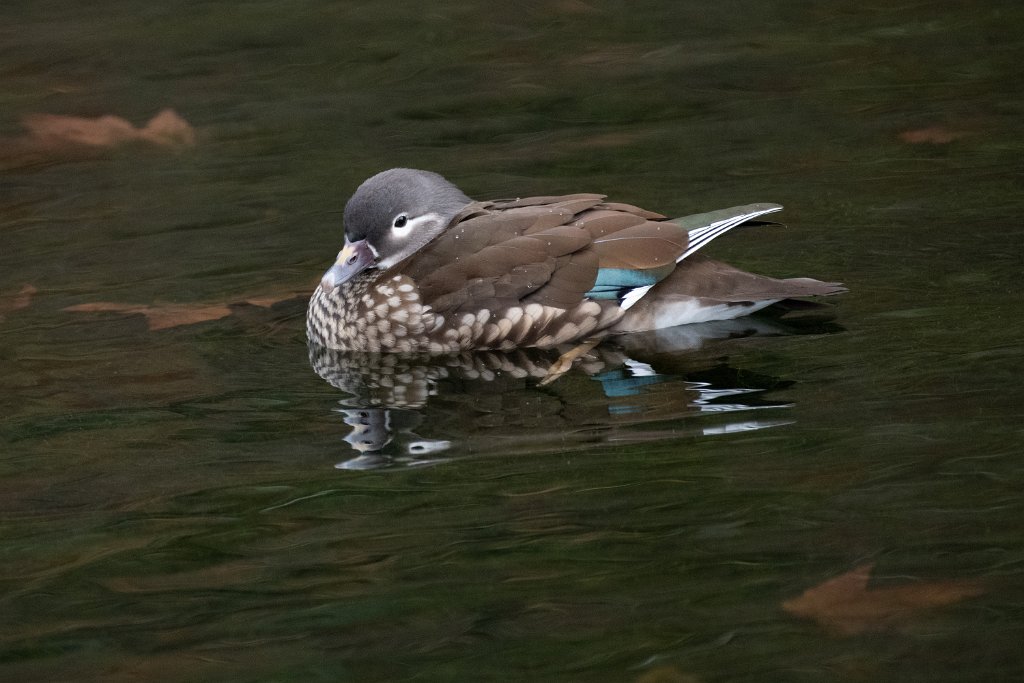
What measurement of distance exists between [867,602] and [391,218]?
10.8 feet

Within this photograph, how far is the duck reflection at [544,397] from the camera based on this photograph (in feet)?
15.9

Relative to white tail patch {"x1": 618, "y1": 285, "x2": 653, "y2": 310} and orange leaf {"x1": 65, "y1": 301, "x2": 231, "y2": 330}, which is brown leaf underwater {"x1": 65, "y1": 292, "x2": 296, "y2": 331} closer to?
orange leaf {"x1": 65, "y1": 301, "x2": 231, "y2": 330}

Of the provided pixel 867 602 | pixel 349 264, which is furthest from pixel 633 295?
pixel 867 602

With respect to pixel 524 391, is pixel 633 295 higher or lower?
higher

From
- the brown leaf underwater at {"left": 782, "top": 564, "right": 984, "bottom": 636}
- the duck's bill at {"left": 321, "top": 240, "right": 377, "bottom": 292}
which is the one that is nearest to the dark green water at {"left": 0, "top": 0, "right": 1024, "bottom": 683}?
the brown leaf underwater at {"left": 782, "top": 564, "right": 984, "bottom": 636}

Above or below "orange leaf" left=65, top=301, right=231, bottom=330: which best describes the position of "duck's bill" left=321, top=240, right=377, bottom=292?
above

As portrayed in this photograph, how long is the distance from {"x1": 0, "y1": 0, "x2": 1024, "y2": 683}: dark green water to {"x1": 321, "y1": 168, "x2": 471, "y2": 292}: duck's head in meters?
0.41

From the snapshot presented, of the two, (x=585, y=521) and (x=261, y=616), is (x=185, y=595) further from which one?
(x=585, y=521)

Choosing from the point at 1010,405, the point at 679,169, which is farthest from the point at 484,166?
the point at 1010,405

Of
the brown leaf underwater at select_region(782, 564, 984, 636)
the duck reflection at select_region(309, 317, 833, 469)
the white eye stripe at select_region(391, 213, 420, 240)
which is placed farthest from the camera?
the white eye stripe at select_region(391, 213, 420, 240)

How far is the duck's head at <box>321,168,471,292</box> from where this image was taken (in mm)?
6371

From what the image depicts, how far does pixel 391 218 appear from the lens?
6.41 metres

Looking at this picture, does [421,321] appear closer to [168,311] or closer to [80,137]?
[168,311]

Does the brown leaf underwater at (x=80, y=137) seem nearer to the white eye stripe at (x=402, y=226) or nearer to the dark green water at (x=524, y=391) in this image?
the dark green water at (x=524, y=391)
